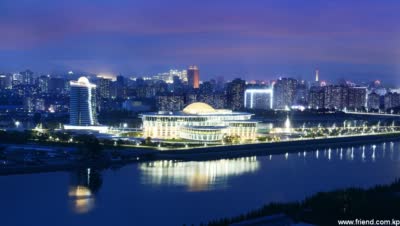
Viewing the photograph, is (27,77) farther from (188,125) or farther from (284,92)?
(188,125)

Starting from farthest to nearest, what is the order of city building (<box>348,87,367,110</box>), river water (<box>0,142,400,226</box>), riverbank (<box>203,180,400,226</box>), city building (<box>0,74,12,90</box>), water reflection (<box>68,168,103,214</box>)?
city building (<box>0,74,12,90</box>) → city building (<box>348,87,367,110</box>) → water reflection (<box>68,168,103,214</box>) → river water (<box>0,142,400,226</box>) → riverbank (<box>203,180,400,226</box>)

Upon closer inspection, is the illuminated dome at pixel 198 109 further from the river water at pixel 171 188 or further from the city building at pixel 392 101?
the city building at pixel 392 101

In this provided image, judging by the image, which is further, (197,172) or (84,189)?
(197,172)

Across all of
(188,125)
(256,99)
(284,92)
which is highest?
(284,92)

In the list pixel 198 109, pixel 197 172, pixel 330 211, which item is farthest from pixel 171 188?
pixel 198 109

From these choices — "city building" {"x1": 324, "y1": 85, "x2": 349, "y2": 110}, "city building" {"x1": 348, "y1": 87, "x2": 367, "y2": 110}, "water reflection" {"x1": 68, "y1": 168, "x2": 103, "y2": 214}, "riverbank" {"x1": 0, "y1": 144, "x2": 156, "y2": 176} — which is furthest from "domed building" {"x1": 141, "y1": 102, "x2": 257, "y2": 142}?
"city building" {"x1": 348, "y1": 87, "x2": 367, "y2": 110}

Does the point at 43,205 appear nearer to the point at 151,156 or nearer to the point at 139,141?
the point at 151,156

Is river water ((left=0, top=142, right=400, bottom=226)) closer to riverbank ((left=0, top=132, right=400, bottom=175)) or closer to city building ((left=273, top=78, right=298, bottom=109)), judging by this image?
riverbank ((left=0, top=132, right=400, bottom=175))
